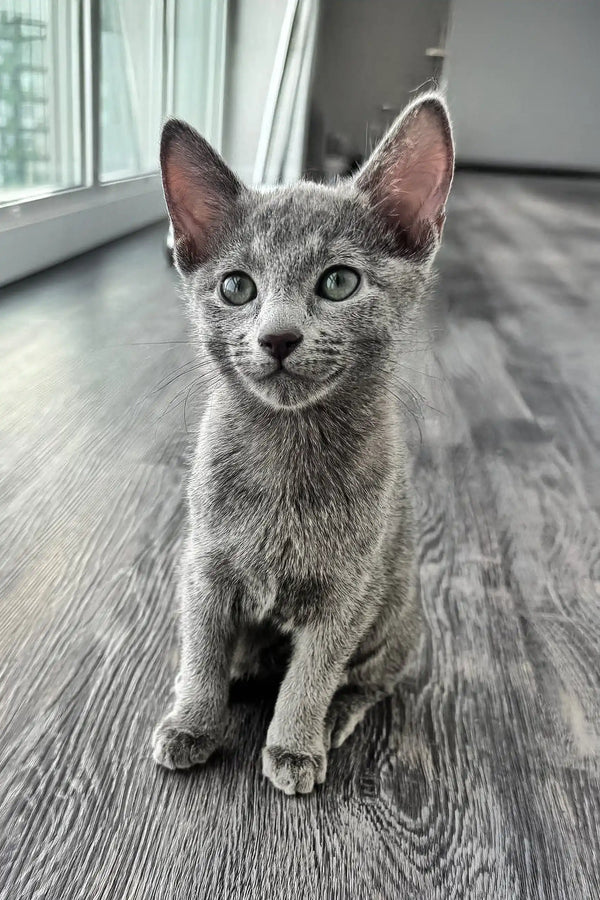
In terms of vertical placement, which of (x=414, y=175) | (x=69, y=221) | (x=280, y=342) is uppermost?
(x=414, y=175)

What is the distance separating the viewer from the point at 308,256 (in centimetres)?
79

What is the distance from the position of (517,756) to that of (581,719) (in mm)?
119

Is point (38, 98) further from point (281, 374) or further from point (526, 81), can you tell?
point (526, 81)

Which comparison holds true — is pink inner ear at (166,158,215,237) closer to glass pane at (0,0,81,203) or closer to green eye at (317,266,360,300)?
green eye at (317,266,360,300)

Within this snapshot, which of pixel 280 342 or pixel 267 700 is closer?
pixel 280 342

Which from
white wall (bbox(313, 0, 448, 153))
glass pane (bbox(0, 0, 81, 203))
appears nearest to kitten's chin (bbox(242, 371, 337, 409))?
glass pane (bbox(0, 0, 81, 203))

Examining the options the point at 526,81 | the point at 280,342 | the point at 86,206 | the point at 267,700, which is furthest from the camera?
the point at 526,81

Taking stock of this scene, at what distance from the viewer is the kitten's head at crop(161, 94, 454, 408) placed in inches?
30.4

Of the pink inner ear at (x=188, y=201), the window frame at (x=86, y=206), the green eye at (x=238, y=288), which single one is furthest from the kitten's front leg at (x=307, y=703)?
the window frame at (x=86, y=206)

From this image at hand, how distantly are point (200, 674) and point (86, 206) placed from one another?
2.57 metres

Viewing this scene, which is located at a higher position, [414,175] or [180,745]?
[414,175]

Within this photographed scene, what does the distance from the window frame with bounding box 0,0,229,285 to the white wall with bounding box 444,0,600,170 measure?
199 inches

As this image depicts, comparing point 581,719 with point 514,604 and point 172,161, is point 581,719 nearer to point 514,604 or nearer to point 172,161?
point 514,604

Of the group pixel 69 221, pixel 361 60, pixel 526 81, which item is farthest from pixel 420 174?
pixel 526 81
